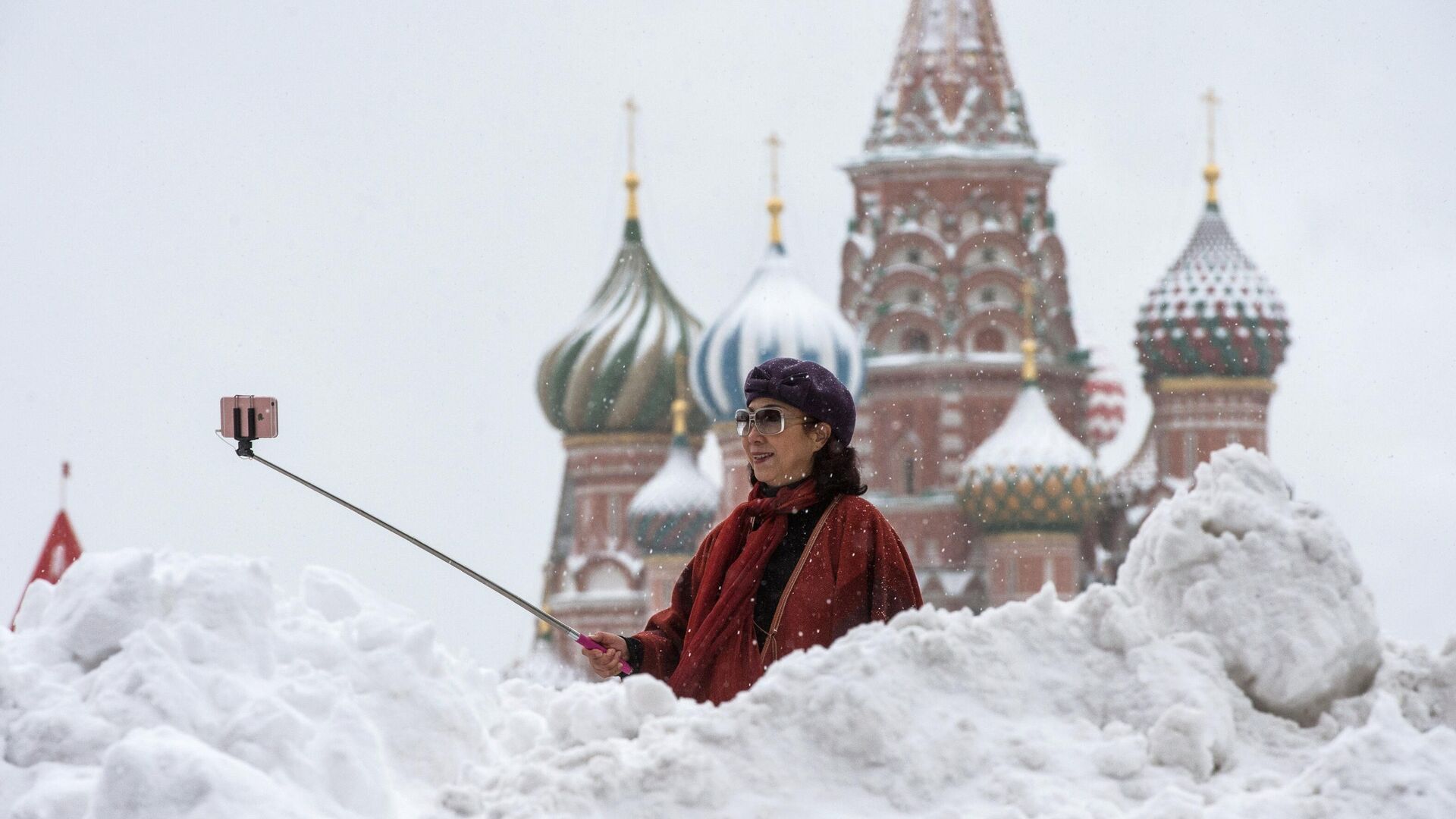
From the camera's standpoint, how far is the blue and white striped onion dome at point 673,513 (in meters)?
37.8

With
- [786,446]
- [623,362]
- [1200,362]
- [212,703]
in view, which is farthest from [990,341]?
[212,703]

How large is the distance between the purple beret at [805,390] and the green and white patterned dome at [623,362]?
34.9 metres

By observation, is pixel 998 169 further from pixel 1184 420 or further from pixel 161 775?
pixel 161 775

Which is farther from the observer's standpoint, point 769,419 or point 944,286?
point 944,286

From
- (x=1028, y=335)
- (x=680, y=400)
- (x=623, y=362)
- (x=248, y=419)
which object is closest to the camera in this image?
(x=248, y=419)

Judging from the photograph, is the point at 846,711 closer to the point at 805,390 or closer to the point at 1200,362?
the point at 805,390

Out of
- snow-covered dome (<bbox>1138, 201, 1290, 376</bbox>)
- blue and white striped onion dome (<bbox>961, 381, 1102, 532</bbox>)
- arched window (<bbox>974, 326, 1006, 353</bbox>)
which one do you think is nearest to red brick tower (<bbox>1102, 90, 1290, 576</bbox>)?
snow-covered dome (<bbox>1138, 201, 1290, 376</bbox>)

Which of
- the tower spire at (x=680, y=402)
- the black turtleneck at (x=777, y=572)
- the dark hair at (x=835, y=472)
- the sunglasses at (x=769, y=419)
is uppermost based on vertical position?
the sunglasses at (x=769, y=419)

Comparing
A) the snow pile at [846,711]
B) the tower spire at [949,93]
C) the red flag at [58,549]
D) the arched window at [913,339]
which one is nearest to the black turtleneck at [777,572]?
the snow pile at [846,711]

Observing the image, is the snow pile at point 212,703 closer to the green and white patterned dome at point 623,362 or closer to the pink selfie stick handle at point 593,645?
the pink selfie stick handle at point 593,645

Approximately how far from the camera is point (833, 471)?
457 centimetres

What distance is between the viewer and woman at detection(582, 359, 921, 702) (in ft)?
14.6

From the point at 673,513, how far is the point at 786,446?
33.3m

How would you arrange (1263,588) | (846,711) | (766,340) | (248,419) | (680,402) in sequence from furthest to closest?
(680,402)
(766,340)
(248,419)
(1263,588)
(846,711)
